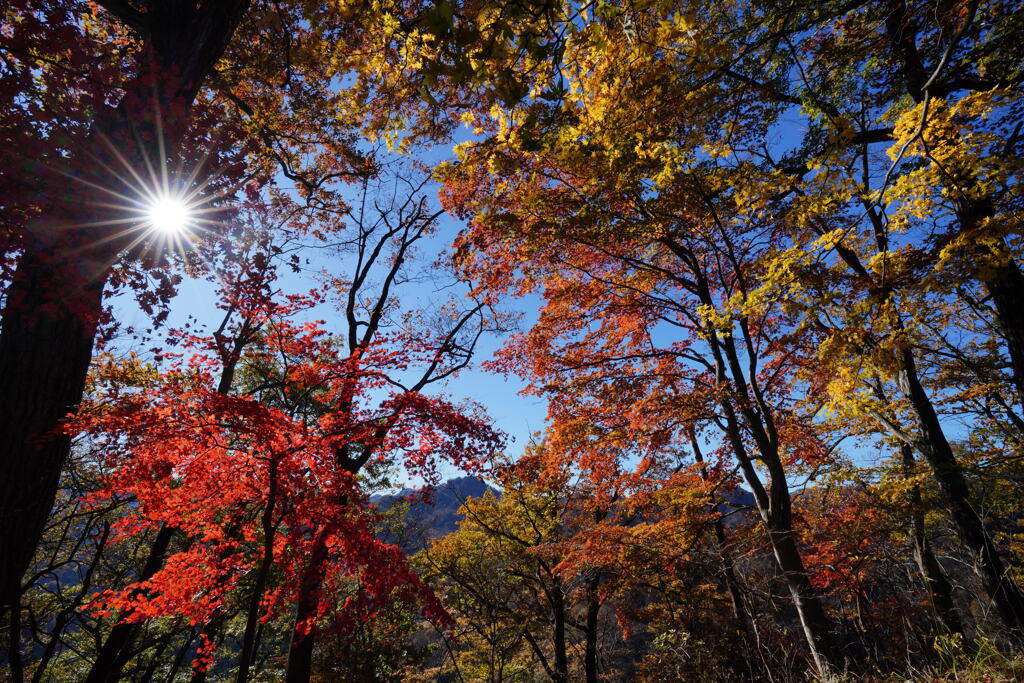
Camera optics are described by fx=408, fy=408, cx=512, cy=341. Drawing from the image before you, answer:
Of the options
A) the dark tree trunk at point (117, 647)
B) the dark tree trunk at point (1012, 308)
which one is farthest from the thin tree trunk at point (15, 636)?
the dark tree trunk at point (1012, 308)

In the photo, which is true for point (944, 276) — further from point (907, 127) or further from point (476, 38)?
point (476, 38)

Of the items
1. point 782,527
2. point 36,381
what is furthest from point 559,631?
point 36,381

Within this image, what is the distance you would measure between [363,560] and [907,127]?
8.38 meters

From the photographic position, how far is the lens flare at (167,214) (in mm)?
3643

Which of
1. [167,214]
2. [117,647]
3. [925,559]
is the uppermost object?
[167,214]

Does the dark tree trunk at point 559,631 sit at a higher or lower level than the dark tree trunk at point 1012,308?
lower

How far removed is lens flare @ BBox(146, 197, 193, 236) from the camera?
364cm

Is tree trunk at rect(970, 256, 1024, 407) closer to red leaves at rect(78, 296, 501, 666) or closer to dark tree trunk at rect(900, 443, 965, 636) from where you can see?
dark tree trunk at rect(900, 443, 965, 636)

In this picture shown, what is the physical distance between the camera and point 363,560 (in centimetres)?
596

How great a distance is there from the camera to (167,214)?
166 inches

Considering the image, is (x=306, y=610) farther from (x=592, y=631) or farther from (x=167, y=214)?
(x=592, y=631)

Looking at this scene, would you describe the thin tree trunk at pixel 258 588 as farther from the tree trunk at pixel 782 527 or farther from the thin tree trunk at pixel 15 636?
the tree trunk at pixel 782 527

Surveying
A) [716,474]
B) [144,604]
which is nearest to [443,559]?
[144,604]

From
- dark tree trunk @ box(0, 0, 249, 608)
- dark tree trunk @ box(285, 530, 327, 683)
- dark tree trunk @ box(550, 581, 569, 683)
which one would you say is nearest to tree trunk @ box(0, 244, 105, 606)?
dark tree trunk @ box(0, 0, 249, 608)
